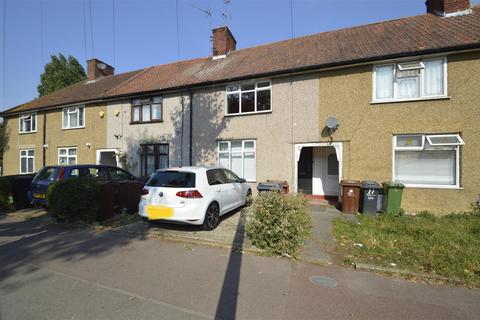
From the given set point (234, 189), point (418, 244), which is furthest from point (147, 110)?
point (418, 244)

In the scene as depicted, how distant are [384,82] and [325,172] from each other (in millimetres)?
4005

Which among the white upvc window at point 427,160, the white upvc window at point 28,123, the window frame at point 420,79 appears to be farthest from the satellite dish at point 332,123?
the white upvc window at point 28,123

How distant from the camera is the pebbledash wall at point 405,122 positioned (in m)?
8.52

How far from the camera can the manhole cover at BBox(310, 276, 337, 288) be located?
13.3ft

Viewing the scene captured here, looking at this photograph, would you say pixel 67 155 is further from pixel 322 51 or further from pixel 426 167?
pixel 426 167

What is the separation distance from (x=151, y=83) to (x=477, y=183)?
48.8 ft

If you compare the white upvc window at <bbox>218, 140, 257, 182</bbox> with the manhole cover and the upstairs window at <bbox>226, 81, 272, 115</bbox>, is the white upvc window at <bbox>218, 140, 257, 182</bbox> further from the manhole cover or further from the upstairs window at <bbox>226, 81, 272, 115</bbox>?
the manhole cover

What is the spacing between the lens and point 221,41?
15.7 m

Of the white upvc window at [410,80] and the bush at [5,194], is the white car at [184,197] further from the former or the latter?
the white upvc window at [410,80]

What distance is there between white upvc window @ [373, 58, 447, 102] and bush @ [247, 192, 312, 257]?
628 cm

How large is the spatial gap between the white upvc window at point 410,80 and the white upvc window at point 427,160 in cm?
139

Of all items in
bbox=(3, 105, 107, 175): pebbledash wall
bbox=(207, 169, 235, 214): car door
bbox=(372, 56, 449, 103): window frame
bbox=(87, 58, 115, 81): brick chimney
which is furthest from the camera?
bbox=(87, 58, 115, 81): brick chimney

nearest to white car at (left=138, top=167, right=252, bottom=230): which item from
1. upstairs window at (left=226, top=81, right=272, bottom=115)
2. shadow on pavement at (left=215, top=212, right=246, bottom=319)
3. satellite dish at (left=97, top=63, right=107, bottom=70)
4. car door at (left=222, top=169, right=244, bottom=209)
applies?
car door at (left=222, top=169, right=244, bottom=209)

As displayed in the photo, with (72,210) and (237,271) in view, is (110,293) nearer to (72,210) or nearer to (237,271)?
(237,271)
